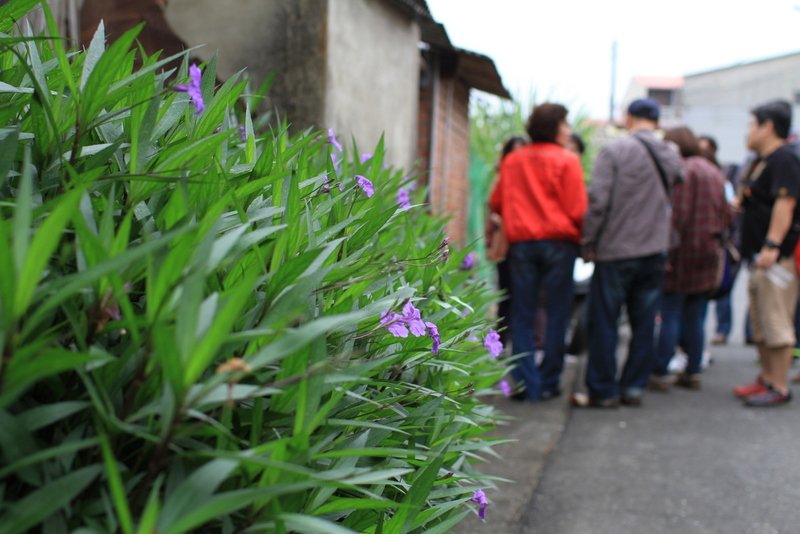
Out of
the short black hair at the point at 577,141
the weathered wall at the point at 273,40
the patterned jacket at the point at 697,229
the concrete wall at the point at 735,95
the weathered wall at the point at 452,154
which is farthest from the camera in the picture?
the concrete wall at the point at 735,95

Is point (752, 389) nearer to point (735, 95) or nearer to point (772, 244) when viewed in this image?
point (772, 244)

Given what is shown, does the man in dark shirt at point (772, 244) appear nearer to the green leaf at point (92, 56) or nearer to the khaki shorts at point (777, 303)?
the khaki shorts at point (777, 303)

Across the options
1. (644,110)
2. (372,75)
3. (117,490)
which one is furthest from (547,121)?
(117,490)

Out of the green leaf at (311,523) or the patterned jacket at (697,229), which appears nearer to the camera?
the green leaf at (311,523)

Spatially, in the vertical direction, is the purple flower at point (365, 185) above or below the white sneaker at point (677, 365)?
above

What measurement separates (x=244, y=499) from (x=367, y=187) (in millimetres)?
1016

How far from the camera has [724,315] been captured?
28.6 ft

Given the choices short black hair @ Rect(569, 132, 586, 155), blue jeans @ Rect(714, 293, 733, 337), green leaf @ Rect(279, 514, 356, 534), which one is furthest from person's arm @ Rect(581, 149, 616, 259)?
green leaf @ Rect(279, 514, 356, 534)

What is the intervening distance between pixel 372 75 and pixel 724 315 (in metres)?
5.60

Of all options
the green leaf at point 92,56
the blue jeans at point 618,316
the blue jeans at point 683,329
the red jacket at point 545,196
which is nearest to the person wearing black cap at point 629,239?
the blue jeans at point 618,316

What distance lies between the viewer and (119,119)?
148 cm

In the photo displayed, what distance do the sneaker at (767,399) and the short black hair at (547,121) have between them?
231 cm

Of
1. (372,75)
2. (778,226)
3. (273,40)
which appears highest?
(273,40)

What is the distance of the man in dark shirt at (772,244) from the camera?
215 inches
